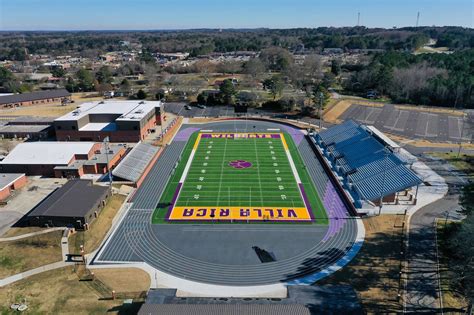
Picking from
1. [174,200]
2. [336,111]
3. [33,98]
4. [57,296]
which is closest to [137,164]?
[174,200]

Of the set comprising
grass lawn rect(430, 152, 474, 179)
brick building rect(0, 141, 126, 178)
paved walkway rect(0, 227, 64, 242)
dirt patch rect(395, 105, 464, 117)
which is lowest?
paved walkway rect(0, 227, 64, 242)

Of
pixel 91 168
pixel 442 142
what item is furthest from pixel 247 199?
pixel 442 142

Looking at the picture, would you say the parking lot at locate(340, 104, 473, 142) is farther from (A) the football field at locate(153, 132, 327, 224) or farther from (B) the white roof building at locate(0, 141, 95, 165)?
(B) the white roof building at locate(0, 141, 95, 165)

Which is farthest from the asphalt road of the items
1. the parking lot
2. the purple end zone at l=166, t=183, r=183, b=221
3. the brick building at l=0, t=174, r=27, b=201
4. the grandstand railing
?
the brick building at l=0, t=174, r=27, b=201

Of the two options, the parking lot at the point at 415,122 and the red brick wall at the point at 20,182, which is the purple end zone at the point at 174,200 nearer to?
Result: the red brick wall at the point at 20,182

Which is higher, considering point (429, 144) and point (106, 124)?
point (106, 124)

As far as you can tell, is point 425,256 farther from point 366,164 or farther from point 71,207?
point 71,207
